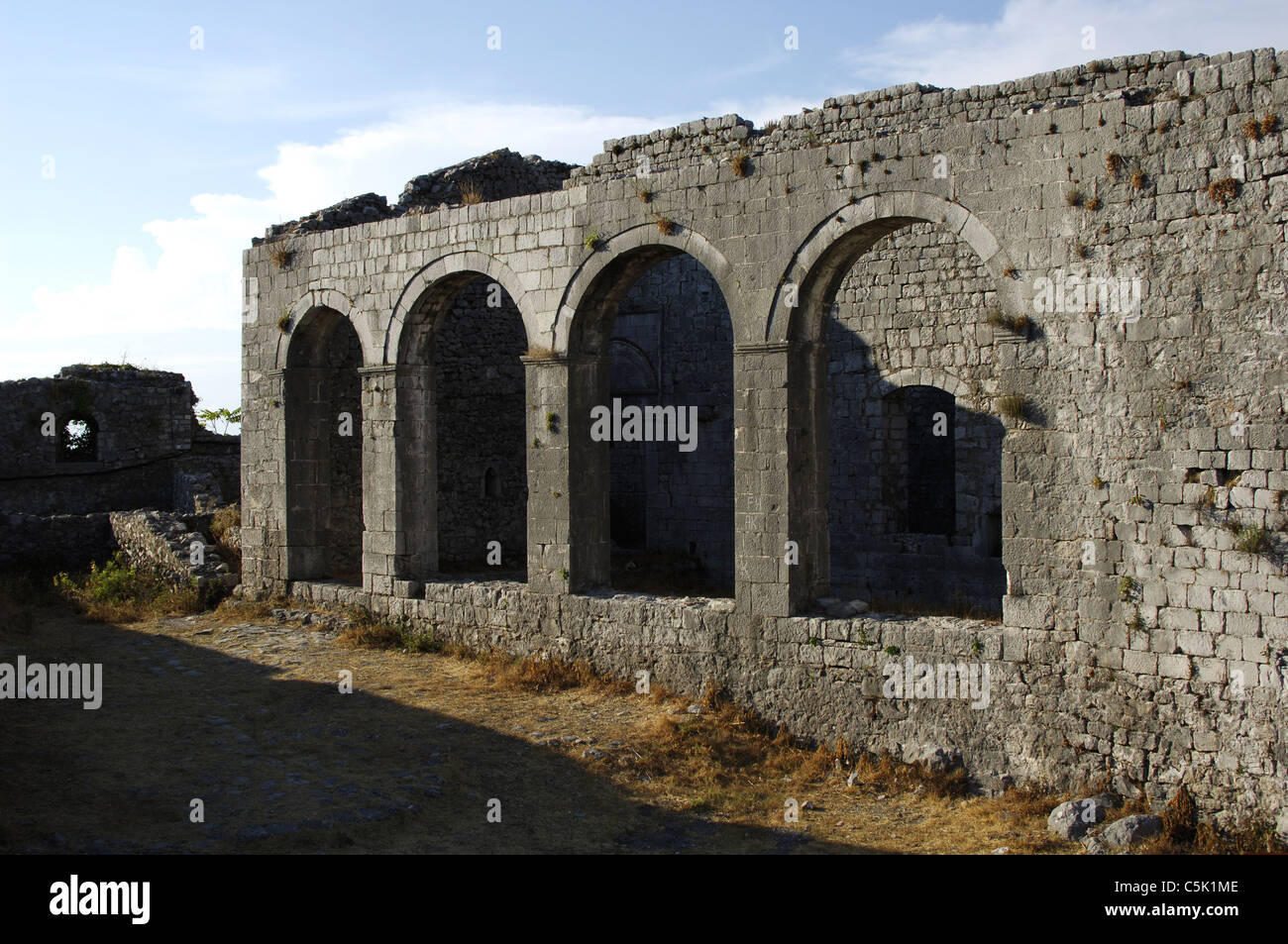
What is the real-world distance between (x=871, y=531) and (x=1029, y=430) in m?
6.29

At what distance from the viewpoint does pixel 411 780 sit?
8.08 m

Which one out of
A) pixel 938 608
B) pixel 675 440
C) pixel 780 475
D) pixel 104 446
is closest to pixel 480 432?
pixel 675 440

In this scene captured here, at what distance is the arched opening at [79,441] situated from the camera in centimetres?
2000

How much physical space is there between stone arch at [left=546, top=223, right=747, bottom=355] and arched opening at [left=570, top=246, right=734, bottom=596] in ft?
15.5

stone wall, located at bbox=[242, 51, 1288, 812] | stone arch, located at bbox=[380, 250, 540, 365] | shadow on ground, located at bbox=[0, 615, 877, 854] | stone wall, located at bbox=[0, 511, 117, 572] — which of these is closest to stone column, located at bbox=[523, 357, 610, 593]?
stone wall, located at bbox=[242, 51, 1288, 812]


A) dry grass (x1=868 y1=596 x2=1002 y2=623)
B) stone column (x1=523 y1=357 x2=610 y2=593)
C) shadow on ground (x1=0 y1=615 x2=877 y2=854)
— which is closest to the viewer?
shadow on ground (x1=0 y1=615 x2=877 y2=854)

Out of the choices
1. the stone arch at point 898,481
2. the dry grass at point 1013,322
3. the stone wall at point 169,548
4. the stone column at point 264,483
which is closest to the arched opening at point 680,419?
the stone arch at point 898,481

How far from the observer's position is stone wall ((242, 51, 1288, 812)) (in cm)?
738

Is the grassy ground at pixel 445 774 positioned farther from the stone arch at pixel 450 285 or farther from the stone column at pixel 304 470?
the stone arch at pixel 450 285

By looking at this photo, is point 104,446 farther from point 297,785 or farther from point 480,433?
point 297,785

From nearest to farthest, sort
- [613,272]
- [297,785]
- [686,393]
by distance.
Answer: [297,785] < [613,272] < [686,393]

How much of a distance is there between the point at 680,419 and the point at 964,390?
4.81 meters

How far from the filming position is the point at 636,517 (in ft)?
58.0

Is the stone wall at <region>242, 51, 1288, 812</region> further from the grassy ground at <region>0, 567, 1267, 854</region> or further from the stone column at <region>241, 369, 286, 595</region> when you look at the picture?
the grassy ground at <region>0, 567, 1267, 854</region>
